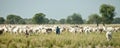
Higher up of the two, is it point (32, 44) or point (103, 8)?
point (103, 8)

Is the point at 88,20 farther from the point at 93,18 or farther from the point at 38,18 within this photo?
the point at 38,18

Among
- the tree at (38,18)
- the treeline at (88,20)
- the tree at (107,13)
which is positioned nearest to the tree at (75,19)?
the treeline at (88,20)

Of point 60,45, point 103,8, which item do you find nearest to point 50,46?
point 60,45

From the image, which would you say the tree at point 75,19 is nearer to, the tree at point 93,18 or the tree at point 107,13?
the tree at point 93,18

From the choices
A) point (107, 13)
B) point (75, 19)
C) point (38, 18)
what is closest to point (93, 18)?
point (107, 13)

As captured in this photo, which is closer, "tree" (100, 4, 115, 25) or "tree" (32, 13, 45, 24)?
"tree" (100, 4, 115, 25)

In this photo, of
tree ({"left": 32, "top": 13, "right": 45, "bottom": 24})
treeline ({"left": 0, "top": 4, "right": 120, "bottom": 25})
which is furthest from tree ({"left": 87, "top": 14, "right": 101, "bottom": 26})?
tree ({"left": 32, "top": 13, "right": 45, "bottom": 24})

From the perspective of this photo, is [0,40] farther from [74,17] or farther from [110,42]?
[74,17]

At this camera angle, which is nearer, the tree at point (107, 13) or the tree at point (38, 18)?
the tree at point (107, 13)

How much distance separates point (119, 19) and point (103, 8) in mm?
89896

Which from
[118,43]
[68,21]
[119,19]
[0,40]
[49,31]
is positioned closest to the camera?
[118,43]

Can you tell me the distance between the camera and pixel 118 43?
69.1 ft

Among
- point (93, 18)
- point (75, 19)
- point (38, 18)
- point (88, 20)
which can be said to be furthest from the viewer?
point (75, 19)

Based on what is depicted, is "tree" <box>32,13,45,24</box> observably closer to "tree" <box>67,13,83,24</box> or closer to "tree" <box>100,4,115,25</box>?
"tree" <box>67,13,83,24</box>
